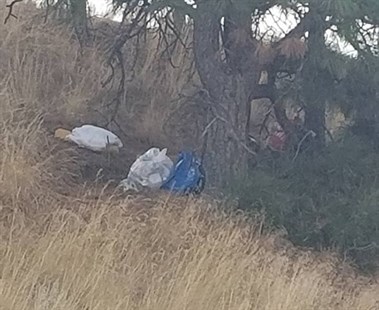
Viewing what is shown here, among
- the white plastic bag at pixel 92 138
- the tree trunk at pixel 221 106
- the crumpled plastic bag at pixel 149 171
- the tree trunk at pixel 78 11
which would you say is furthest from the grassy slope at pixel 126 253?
the tree trunk at pixel 78 11

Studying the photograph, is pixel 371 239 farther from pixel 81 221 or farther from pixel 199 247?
pixel 81 221

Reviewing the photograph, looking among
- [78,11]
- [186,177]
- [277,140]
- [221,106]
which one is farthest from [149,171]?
[277,140]

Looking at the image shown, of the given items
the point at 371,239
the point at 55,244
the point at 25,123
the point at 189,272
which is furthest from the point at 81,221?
the point at 371,239

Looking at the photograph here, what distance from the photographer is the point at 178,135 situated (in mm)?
8453

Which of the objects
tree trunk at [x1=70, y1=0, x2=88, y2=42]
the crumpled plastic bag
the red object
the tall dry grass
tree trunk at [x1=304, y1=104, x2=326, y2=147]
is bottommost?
the tall dry grass

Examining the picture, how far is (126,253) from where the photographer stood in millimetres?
5273

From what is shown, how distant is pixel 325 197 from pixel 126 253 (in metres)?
2.05

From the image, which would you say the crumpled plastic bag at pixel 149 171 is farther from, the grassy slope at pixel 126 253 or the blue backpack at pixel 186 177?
the grassy slope at pixel 126 253

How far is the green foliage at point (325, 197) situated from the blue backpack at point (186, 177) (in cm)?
51

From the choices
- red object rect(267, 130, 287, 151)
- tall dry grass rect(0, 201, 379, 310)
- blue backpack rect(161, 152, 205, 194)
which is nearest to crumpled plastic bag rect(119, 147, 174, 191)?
blue backpack rect(161, 152, 205, 194)

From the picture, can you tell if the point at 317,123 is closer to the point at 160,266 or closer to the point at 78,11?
the point at 78,11

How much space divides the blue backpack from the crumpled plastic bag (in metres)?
0.05

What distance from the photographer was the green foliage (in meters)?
6.36

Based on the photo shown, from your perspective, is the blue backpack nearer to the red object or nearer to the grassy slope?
the grassy slope
